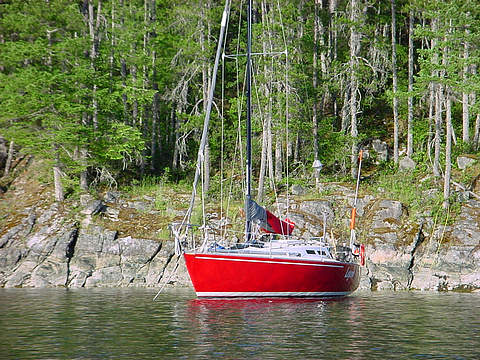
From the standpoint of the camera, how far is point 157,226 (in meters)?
32.3

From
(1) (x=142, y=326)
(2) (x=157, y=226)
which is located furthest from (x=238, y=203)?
(1) (x=142, y=326)

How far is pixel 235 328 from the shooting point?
50.0 ft

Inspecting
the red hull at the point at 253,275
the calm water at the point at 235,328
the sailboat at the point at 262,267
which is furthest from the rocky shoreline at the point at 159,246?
the red hull at the point at 253,275

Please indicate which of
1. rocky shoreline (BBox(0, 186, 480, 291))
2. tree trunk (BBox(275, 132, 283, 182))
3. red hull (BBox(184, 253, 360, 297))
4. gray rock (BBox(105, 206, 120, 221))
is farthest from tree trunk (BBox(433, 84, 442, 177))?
gray rock (BBox(105, 206, 120, 221))

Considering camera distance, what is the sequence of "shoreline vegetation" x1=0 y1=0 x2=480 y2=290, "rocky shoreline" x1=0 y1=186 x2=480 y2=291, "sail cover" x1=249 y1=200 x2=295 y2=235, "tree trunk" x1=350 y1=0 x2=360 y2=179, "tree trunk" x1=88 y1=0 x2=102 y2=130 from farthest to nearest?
"tree trunk" x1=350 y1=0 x2=360 y2=179
"tree trunk" x1=88 y1=0 x2=102 y2=130
"shoreline vegetation" x1=0 y1=0 x2=480 y2=290
"rocky shoreline" x1=0 y1=186 x2=480 y2=291
"sail cover" x1=249 y1=200 x2=295 y2=235

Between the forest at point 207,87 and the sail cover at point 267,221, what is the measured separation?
7.19 meters

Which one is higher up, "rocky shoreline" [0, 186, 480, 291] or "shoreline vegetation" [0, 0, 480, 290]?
"shoreline vegetation" [0, 0, 480, 290]

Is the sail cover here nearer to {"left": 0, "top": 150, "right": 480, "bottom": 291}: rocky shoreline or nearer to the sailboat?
the sailboat

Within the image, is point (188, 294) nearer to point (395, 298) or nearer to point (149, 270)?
point (149, 270)

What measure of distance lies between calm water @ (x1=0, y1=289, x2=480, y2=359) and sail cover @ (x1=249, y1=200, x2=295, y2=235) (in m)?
3.00

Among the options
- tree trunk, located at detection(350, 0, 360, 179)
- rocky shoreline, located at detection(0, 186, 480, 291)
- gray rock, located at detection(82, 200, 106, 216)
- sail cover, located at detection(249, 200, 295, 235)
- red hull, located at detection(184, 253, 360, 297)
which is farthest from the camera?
tree trunk, located at detection(350, 0, 360, 179)

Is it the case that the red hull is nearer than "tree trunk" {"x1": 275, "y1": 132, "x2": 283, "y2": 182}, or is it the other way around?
the red hull

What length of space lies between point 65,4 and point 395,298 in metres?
26.6

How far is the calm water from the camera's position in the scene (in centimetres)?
1228
